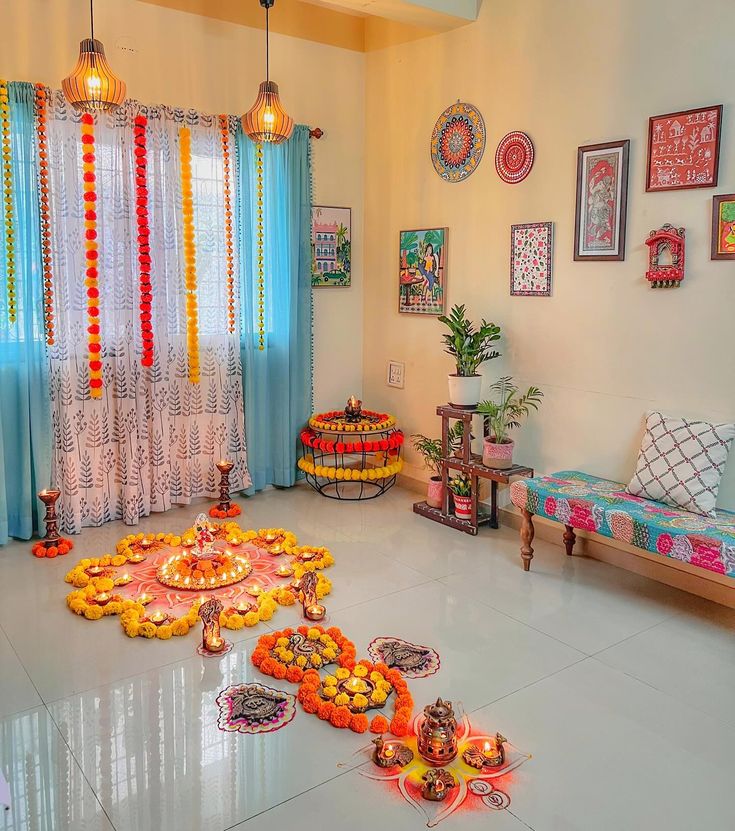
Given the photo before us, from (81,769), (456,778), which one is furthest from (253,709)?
(456,778)

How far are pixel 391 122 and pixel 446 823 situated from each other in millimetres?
4518

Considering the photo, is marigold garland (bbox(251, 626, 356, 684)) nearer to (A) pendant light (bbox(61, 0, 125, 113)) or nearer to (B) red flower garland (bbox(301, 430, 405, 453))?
(B) red flower garland (bbox(301, 430, 405, 453))

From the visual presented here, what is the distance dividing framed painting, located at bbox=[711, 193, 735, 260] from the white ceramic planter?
151cm

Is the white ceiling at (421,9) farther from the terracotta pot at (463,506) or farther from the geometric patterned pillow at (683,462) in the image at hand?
the terracotta pot at (463,506)

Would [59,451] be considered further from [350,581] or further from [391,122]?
[391,122]

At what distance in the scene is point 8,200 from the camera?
13.4 feet

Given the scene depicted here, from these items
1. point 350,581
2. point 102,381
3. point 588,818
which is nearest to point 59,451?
point 102,381

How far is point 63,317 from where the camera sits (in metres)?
4.34

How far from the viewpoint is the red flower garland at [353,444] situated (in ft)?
16.8

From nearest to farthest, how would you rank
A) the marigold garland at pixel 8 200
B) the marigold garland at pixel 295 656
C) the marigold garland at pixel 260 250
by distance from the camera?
the marigold garland at pixel 295 656 < the marigold garland at pixel 8 200 < the marigold garland at pixel 260 250

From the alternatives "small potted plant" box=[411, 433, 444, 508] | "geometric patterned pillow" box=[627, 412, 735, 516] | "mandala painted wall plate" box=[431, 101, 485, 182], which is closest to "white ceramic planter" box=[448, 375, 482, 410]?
"small potted plant" box=[411, 433, 444, 508]

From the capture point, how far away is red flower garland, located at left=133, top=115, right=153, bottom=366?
4469 mm

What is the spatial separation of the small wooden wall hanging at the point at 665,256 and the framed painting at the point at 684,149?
22cm

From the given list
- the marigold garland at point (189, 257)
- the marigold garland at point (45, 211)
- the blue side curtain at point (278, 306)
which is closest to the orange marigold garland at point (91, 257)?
the marigold garland at point (45, 211)
